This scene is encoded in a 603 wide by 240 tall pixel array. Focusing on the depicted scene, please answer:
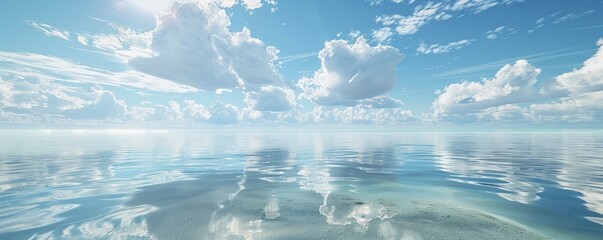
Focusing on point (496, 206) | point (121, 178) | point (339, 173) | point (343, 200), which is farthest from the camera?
point (339, 173)

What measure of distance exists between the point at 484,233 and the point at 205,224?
1122cm

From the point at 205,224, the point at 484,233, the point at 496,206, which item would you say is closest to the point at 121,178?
the point at 205,224

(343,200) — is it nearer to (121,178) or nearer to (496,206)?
(496,206)

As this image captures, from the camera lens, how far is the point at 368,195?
16.0 metres

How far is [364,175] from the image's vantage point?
77.4 feet

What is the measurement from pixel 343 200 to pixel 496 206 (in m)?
8.05

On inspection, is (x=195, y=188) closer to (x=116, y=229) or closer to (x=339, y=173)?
(x=116, y=229)

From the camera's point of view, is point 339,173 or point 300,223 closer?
point 300,223

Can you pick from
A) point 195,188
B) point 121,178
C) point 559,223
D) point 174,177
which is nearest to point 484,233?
point 559,223

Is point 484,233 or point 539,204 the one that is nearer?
point 484,233

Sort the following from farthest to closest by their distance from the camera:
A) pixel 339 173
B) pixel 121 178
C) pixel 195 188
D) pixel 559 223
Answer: pixel 339 173
pixel 121 178
pixel 195 188
pixel 559 223

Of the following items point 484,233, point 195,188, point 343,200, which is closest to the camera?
point 484,233

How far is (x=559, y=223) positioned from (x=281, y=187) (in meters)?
14.6

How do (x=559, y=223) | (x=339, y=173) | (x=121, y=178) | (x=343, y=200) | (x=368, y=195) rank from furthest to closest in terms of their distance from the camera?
1. (x=339, y=173)
2. (x=121, y=178)
3. (x=368, y=195)
4. (x=343, y=200)
5. (x=559, y=223)
